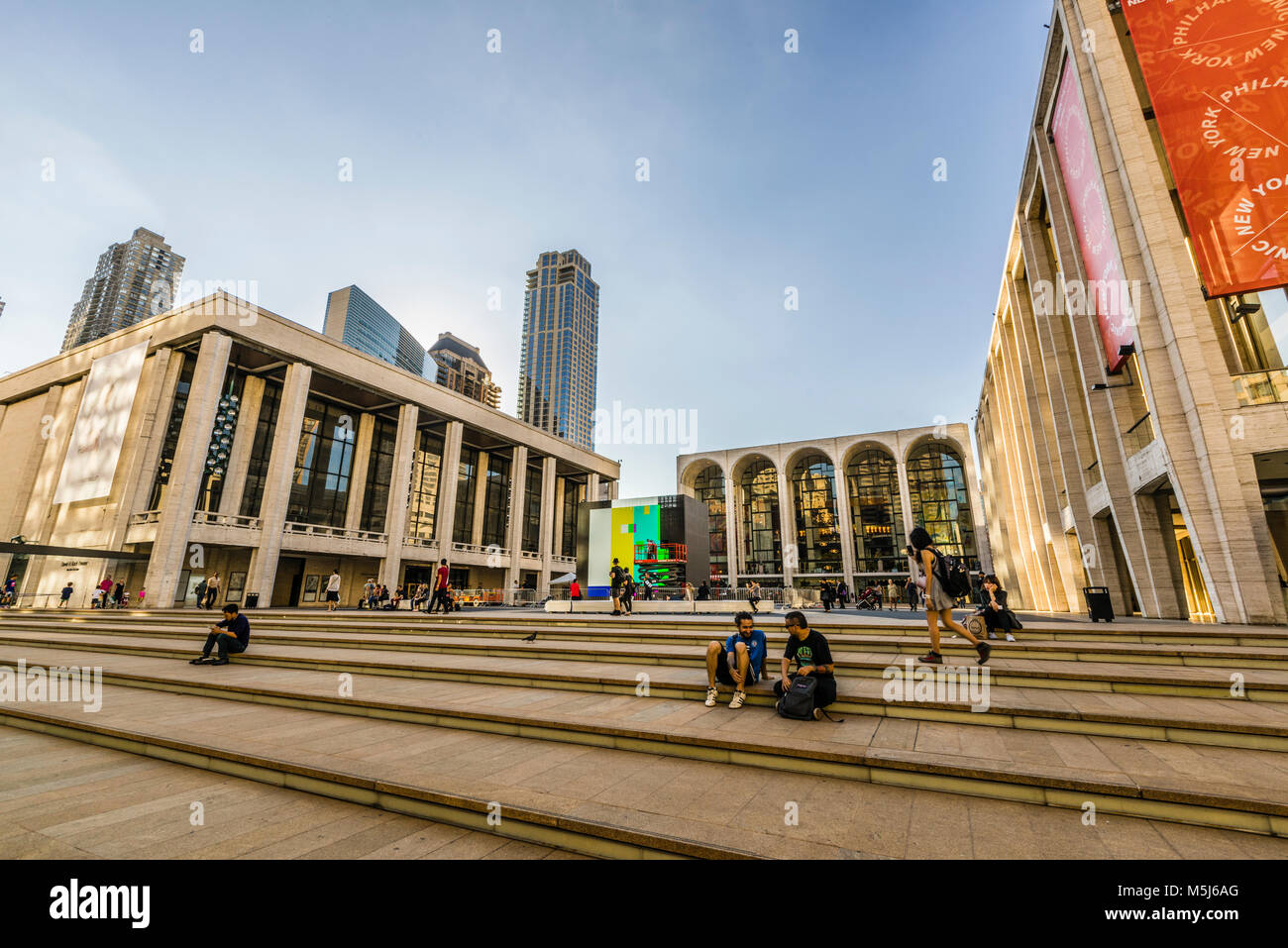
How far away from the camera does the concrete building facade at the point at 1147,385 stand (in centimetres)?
1182

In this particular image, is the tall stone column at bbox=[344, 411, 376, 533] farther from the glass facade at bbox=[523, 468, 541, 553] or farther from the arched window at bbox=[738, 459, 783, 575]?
the arched window at bbox=[738, 459, 783, 575]

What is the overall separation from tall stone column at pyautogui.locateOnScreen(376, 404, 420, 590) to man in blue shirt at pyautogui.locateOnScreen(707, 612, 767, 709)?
30.4 m

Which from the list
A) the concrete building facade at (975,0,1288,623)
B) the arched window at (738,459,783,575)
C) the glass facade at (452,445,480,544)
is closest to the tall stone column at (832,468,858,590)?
the arched window at (738,459,783,575)

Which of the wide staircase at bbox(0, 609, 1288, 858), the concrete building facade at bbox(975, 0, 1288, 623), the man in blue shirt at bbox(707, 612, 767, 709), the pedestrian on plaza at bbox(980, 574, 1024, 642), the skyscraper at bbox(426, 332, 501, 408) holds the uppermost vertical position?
the skyscraper at bbox(426, 332, 501, 408)

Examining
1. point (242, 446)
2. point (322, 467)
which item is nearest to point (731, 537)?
point (322, 467)

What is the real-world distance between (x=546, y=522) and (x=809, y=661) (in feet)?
137

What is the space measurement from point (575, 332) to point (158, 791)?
15553cm

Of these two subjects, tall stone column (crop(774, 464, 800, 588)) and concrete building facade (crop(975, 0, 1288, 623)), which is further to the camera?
tall stone column (crop(774, 464, 800, 588))

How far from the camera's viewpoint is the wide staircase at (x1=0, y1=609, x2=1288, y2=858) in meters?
3.34

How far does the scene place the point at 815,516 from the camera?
68.6m

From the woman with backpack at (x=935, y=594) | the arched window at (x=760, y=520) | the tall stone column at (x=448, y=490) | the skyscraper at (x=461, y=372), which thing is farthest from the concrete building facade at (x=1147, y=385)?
the skyscraper at (x=461, y=372)

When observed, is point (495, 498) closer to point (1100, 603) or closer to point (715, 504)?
point (715, 504)

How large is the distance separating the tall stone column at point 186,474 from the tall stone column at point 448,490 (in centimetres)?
1328
